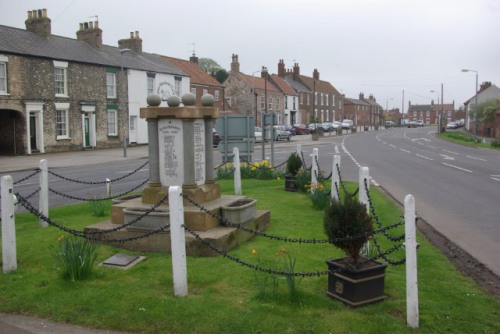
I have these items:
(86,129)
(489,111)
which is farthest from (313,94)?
(86,129)

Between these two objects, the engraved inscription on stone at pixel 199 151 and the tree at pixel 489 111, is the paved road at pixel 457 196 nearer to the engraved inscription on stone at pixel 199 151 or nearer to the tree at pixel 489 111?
the engraved inscription on stone at pixel 199 151

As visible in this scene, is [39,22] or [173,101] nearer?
[173,101]

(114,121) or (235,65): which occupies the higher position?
(235,65)

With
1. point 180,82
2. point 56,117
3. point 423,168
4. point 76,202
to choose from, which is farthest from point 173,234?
point 180,82

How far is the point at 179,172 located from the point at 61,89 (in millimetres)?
29385

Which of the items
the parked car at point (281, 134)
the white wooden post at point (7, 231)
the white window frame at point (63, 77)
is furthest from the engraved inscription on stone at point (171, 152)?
the parked car at point (281, 134)

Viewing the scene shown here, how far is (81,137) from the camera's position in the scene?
36.5 meters

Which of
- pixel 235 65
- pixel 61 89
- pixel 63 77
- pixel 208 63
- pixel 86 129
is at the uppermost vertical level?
pixel 208 63

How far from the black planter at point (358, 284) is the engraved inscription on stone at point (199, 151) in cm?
382

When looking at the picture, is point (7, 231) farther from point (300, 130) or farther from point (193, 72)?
point (300, 130)

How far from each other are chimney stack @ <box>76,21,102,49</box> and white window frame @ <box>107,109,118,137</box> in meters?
5.60

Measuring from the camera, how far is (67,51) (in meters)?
36.0

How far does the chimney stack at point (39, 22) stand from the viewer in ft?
115

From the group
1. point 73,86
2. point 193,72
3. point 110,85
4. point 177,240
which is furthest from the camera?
point 193,72
